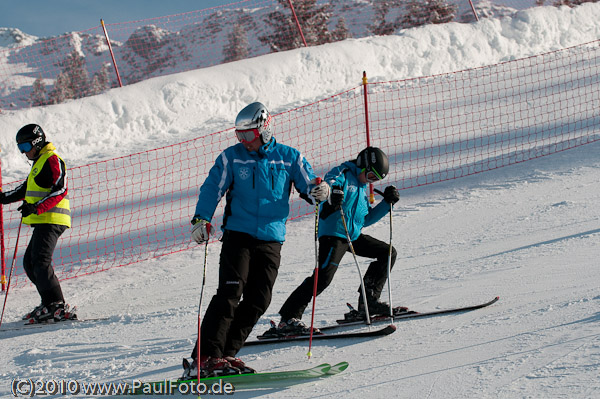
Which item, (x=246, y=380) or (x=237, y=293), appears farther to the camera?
(x=237, y=293)

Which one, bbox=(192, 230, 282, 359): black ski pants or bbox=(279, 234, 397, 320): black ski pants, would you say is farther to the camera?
bbox=(279, 234, 397, 320): black ski pants

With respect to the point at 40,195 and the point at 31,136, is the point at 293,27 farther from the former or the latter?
the point at 40,195

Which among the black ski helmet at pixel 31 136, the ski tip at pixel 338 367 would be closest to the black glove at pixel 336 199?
the ski tip at pixel 338 367

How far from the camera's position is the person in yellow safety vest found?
5.40 m

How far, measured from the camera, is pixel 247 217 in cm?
355

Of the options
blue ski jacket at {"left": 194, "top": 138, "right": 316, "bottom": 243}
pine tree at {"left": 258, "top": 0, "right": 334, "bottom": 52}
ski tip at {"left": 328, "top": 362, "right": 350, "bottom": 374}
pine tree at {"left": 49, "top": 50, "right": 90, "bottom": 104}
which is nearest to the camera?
ski tip at {"left": 328, "top": 362, "right": 350, "bottom": 374}

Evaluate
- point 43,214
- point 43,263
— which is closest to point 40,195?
point 43,214

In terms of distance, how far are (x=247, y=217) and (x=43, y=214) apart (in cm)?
285

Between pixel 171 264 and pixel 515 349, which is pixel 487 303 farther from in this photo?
pixel 171 264

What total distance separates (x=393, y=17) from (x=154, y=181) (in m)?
31.7

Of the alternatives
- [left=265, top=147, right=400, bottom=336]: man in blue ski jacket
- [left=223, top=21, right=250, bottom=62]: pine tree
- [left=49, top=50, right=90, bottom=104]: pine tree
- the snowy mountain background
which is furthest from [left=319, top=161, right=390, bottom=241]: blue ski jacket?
[left=223, top=21, right=250, bottom=62]: pine tree

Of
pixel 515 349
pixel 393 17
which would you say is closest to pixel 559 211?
pixel 515 349

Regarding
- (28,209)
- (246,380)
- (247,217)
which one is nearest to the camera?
(246,380)

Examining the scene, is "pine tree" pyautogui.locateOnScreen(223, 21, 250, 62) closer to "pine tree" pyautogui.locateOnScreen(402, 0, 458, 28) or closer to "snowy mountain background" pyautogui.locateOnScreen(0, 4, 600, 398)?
"pine tree" pyautogui.locateOnScreen(402, 0, 458, 28)
